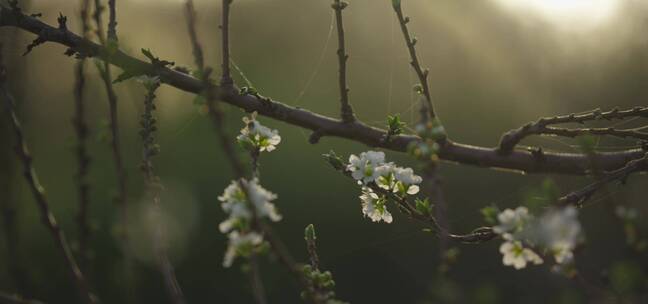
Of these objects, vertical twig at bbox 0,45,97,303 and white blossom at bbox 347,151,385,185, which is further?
white blossom at bbox 347,151,385,185

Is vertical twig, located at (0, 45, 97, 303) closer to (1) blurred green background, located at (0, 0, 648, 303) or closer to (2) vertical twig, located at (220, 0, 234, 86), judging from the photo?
(2) vertical twig, located at (220, 0, 234, 86)

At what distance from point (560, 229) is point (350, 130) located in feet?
2.21

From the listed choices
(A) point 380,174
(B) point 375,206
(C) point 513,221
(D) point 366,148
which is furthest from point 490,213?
(D) point 366,148

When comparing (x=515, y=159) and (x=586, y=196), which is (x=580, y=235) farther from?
(x=586, y=196)

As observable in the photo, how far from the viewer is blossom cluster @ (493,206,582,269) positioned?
110 centimetres

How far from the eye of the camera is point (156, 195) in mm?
1280

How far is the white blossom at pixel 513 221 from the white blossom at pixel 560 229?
2.8 inches

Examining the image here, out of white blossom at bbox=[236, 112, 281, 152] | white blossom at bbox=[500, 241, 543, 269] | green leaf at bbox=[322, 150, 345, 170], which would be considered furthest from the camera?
green leaf at bbox=[322, 150, 345, 170]

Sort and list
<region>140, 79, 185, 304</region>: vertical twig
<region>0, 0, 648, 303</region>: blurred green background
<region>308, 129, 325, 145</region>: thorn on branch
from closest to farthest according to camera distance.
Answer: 1. <region>140, 79, 185, 304</region>: vertical twig
2. <region>308, 129, 325, 145</region>: thorn on branch
3. <region>0, 0, 648, 303</region>: blurred green background

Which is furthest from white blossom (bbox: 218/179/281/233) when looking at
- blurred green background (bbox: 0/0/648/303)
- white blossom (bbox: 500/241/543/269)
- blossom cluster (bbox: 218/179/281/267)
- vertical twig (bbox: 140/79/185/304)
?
blurred green background (bbox: 0/0/648/303)

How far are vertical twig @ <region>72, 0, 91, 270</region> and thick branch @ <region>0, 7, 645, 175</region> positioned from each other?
1.33 feet

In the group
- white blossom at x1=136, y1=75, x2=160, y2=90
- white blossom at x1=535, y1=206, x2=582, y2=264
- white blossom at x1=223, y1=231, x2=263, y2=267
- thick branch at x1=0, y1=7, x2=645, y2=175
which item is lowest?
white blossom at x1=223, y1=231, x2=263, y2=267

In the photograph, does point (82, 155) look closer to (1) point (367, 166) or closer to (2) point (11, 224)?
(2) point (11, 224)

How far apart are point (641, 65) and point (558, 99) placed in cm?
126
